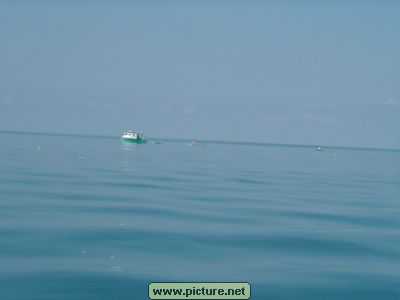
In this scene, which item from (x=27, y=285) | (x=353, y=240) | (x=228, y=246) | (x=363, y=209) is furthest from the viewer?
(x=363, y=209)

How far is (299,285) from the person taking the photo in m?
13.7

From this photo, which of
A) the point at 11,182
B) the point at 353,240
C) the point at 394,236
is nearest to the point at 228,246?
the point at 353,240

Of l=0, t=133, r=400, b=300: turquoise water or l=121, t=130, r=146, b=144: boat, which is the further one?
l=121, t=130, r=146, b=144: boat

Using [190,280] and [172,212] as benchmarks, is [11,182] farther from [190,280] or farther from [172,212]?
[190,280]

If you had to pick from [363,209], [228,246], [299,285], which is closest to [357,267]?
[299,285]

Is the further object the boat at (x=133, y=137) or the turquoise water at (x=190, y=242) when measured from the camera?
the boat at (x=133, y=137)

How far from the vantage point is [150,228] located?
20453 mm

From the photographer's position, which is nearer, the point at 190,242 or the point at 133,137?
the point at 190,242

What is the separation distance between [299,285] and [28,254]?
8.44 m

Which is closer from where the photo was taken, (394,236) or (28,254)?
(28,254)

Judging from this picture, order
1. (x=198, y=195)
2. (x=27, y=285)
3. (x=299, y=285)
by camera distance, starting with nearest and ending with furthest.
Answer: (x=27, y=285), (x=299, y=285), (x=198, y=195)

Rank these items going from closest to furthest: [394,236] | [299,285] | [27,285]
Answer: [27,285] → [299,285] → [394,236]

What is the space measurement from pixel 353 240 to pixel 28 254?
12.4 metres

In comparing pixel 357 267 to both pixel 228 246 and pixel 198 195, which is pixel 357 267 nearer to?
pixel 228 246
